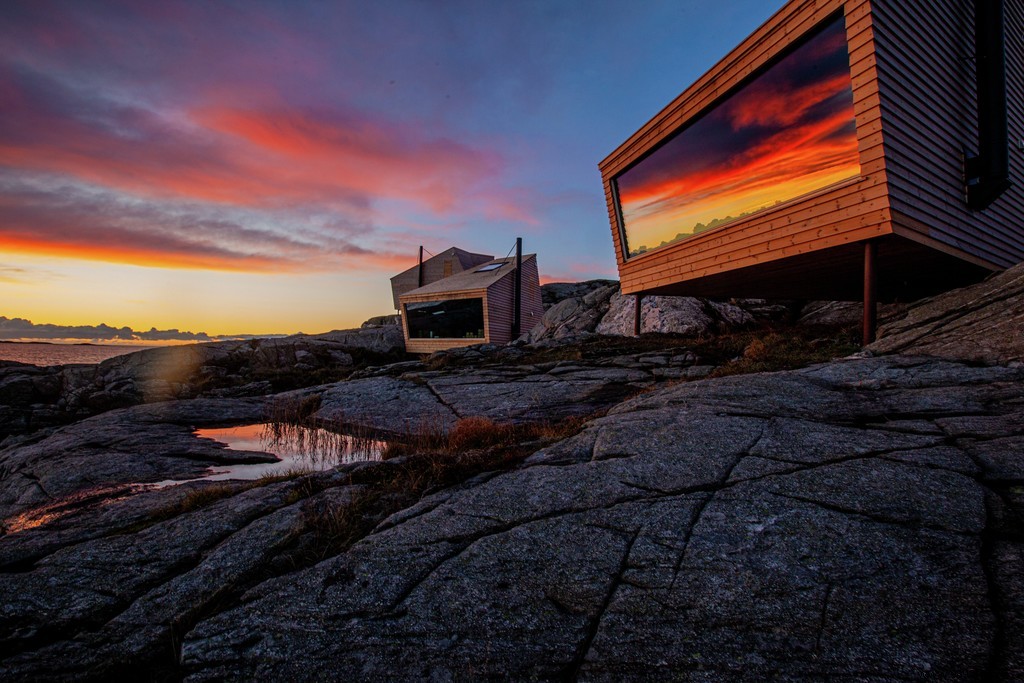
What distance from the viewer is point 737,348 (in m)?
13.0

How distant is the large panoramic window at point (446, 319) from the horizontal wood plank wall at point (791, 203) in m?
15.1

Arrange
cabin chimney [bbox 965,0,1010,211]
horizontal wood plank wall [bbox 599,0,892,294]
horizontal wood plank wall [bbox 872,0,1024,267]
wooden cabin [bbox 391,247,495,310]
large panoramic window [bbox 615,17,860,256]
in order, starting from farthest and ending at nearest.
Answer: wooden cabin [bbox 391,247,495,310], cabin chimney [bbox 965,0,1010,211], large panoramic window [bbox 615,17,860,256], horizontal wood plank wall [bbox 872,0,1024,267], horizontal wood plank wall [bbox 599,0,892,294]

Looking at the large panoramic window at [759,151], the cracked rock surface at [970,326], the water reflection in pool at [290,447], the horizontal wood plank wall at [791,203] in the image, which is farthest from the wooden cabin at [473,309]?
the cracked rock surface at [970,326]

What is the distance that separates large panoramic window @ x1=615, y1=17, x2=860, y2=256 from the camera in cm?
946

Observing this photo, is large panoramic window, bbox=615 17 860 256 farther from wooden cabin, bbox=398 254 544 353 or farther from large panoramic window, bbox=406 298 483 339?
large panoramic window, bbox=406 298 483 339

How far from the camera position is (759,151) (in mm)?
11344

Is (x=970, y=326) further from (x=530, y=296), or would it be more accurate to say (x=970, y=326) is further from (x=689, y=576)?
(x=530, y=296)

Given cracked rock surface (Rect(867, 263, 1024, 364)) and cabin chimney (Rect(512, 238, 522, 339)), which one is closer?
cracked rock surface (Rect(867, 263, 1024, 364))

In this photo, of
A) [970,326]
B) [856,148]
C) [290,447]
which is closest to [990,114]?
[856,148]

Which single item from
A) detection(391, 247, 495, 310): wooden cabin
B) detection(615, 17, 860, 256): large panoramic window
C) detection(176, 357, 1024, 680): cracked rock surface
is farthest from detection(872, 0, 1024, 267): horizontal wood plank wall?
detection(391, 247, 495, 310): wooden cabin

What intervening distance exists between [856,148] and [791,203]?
1.61m

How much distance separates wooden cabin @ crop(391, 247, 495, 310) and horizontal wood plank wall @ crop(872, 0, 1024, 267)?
4065 centimetres

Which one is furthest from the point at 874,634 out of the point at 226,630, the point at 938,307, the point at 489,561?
the point at 938,307

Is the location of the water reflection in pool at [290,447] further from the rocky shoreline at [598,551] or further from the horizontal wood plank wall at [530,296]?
the horizontal wood plank wall at [530,296]
